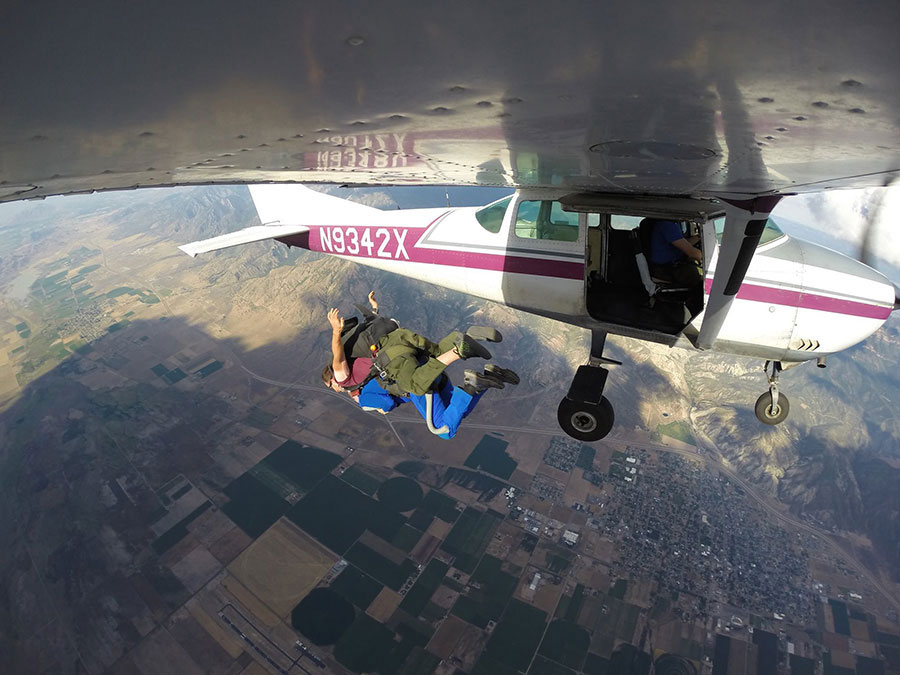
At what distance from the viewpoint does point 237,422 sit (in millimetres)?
36969

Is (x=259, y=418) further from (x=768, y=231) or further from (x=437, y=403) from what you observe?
(x=768, y=231)

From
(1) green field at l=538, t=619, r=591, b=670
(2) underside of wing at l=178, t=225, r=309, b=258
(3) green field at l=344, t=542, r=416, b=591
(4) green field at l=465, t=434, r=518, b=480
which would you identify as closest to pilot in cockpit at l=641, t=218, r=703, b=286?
(2) underside of wing at l=178, t=225, r=309, b=258

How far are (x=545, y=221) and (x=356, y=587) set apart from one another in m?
25.7

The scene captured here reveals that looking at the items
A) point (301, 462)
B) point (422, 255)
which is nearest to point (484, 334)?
point (422, 255)

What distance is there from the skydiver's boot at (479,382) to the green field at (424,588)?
22.6m

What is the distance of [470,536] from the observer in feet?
86.9

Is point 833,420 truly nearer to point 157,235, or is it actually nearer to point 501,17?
point 501,17

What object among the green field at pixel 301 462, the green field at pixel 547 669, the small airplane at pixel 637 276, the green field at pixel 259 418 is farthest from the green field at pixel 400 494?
the small airplane at pixel 637 276

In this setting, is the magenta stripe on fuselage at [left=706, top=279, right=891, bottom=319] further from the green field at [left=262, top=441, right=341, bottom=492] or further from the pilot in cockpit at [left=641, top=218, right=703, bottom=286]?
the green field at [left=262, top=441, right=341, bottom=492]

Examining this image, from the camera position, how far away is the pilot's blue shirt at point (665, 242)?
198 inches

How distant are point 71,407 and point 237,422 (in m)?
20.8

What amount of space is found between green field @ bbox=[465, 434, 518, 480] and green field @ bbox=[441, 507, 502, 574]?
4309mm

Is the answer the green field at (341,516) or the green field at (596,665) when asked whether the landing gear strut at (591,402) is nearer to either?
the green field at (596,665)

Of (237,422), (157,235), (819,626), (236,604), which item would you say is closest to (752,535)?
(819,626)
